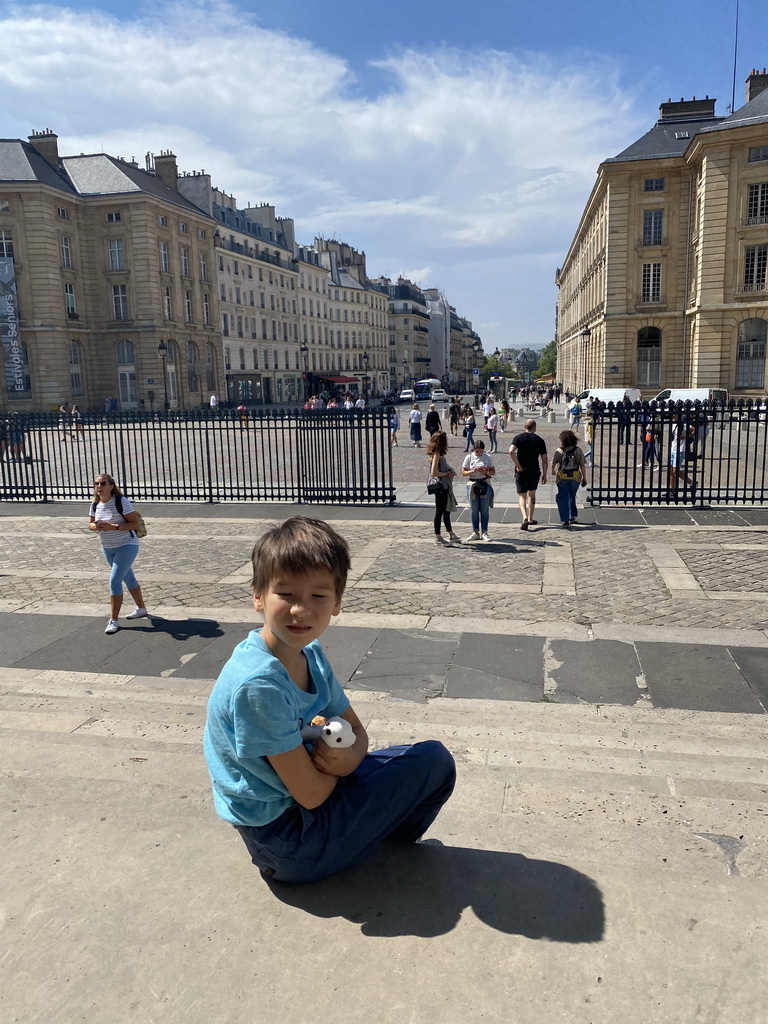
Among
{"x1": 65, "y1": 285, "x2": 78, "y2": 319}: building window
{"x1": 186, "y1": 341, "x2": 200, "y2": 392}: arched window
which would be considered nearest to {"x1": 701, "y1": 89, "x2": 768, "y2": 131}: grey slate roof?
{"x1": 186, "y1": 341, "x2": 200, "y2": 392}: arched window

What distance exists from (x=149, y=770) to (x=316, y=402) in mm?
34280

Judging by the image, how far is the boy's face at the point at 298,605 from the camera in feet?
8.55

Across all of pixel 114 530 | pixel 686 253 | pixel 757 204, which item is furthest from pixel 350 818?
pixel 686 253

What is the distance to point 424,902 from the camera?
2.98m

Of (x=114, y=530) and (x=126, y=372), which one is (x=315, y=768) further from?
(x=126, y=372)

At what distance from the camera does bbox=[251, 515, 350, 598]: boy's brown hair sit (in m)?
2.59

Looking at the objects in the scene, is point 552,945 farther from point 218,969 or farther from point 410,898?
point 218,969

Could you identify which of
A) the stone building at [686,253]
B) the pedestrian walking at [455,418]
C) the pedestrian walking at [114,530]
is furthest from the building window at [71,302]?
the pedestrian walking at [114,530]

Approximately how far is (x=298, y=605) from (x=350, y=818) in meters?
0.83

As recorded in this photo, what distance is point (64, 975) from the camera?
105 inches

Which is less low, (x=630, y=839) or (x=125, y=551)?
(x=125, y=551)

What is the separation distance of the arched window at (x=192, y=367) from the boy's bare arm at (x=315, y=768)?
6078 centimetres

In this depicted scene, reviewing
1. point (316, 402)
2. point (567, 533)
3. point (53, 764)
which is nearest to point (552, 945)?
point (53, 764)

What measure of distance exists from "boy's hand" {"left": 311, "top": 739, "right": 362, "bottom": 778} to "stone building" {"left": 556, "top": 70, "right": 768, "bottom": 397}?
44.5 meters
